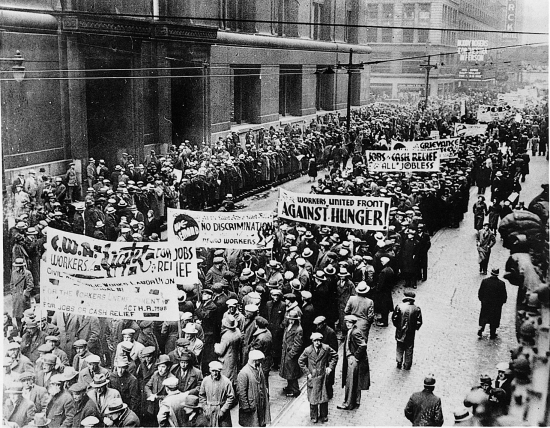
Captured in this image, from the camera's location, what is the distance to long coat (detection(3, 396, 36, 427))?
7332mm

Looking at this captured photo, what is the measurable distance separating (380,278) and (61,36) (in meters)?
11.7

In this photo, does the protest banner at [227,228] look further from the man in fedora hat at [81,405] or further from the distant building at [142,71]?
the distant building at [142,71]

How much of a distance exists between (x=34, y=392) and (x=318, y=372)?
3.45m

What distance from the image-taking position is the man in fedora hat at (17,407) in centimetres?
734

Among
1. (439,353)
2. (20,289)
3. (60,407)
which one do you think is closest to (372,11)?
(439,353)

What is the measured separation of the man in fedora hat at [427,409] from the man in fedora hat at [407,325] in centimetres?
210

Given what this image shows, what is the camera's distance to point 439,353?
10.3 meters

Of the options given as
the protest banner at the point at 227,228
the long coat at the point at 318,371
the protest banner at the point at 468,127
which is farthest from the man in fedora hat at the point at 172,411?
the protest banner at the point at 468,127

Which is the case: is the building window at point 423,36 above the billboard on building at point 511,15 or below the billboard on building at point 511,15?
above

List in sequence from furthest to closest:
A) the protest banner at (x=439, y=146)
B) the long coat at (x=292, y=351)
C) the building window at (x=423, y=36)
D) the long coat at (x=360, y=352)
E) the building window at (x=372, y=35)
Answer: the building window at (x=372, y=35) → the building window at (x=423, y=36) → the protest banner at (x=439, y=146) → the long coat at (x=292, y=351) → the long coat at (x=360, y=352)

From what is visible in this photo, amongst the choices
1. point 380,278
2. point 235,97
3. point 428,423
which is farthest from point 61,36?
point 428,423

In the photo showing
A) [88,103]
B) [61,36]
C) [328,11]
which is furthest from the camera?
[328,11]

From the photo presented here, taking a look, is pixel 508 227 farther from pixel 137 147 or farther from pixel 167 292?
pixel 137 147

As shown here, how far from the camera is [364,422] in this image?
8.41 meters
